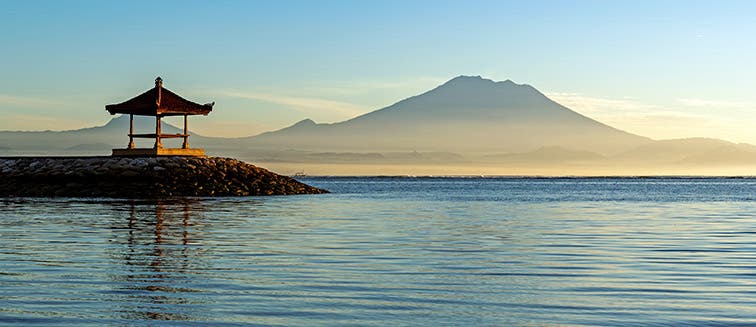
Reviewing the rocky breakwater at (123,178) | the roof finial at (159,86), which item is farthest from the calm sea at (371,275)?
the roof finial at (159,86)

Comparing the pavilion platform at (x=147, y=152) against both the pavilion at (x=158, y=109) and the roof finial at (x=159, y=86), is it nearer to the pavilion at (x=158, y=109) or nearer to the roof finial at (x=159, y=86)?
the pavilion at (x=158, y=109)

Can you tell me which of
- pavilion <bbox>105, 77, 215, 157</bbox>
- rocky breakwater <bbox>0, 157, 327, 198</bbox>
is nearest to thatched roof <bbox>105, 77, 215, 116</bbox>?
pavilion <bbox>105, 77, 215, 157</bbox>

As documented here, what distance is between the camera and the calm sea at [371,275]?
35.8 feet

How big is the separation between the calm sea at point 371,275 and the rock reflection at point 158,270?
1.2 inches

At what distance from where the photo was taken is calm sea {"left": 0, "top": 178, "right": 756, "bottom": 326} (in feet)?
35.8

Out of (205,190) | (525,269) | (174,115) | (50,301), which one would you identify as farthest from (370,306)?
(174,115)

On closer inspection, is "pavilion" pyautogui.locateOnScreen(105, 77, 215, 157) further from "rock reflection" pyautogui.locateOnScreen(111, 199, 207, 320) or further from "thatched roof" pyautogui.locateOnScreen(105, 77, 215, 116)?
"rock reflection" pyautogui.locateOnScreen(111, 199, 207, 320)

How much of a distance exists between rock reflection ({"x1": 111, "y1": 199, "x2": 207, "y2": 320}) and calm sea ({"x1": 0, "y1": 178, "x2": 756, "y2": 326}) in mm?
29

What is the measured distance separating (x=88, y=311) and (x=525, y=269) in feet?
25.7

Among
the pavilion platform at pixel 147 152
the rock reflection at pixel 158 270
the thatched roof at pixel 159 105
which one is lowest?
the rock reflection at pixel 158 270

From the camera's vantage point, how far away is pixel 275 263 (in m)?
17.0

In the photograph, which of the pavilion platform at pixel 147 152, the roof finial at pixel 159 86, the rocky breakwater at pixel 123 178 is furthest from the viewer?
the roof finial at pixel 159 86

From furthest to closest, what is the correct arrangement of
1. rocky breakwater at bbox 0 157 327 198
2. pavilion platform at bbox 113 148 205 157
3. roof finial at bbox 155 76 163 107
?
roof finial at bbox 155 76 163 107 → pavilion platform at bbox 113 148 205 157 → rocky breakwater at bbox 0 157 327 198

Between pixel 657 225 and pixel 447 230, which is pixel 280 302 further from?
pixel 657 225
